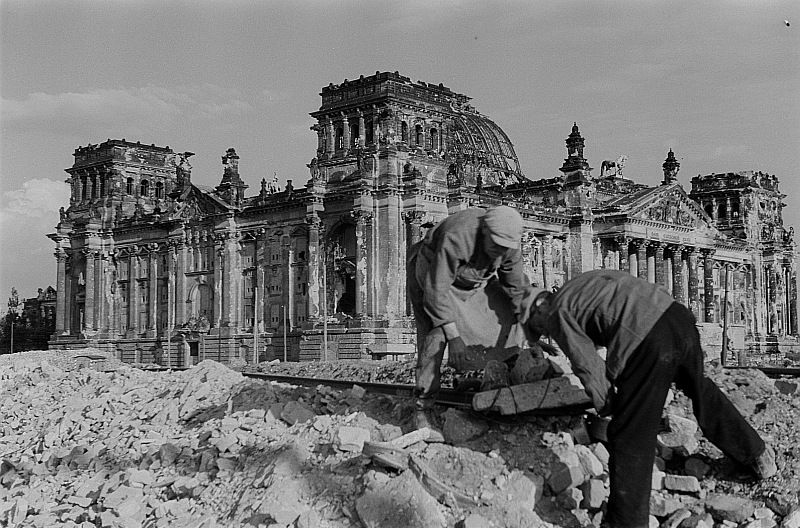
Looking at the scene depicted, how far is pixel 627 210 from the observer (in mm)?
58812

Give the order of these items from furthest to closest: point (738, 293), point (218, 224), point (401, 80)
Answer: point (738, 293) < point (218, 224) < point (401, 80)

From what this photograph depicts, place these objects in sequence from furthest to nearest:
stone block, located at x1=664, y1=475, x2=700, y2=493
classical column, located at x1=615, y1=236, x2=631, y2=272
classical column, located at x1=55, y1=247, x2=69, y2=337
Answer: classical column, located at x1=55, y1=247, x2=69, y2=337 → classical column, located at x1=615, y1=236, x2=631, y2=272 → stone block, located at x1=664, y1=475, x2=700, y2=493

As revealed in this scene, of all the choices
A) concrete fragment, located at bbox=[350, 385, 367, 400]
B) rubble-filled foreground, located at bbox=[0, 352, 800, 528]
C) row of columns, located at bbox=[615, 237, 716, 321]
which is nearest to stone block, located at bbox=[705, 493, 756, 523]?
rubble-filled foreground, located at bbox=[0, 352, 800, 528]

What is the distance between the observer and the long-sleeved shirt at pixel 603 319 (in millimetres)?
9898

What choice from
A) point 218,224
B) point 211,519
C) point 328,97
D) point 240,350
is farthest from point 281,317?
point 211,519

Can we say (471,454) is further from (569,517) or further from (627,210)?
(627,210)

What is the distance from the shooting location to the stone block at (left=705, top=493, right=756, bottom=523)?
10.4m

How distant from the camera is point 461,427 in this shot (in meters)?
11.7

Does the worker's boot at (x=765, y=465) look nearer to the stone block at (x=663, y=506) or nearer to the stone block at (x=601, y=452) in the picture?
the stone block at (x=663, y=506)

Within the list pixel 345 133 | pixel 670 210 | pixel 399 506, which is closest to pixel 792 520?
pixel 399 506

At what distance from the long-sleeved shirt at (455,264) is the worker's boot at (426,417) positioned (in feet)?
3.22

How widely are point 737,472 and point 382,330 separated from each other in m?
36.4

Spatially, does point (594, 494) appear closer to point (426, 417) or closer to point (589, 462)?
point (589, 462)

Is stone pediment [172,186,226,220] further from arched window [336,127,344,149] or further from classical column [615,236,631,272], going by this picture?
classical column [615,236,631,272]
